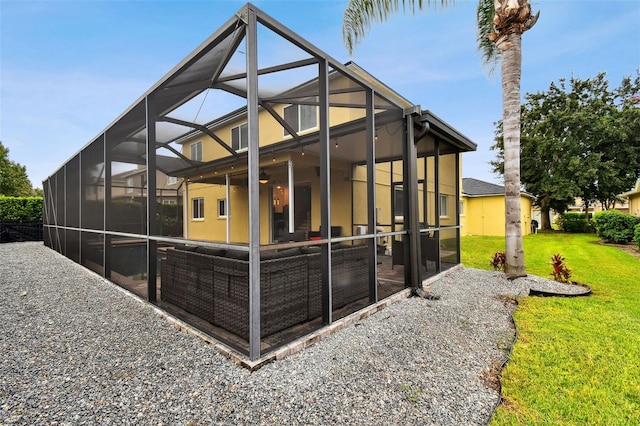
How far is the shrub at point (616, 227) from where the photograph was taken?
1250 centimetres

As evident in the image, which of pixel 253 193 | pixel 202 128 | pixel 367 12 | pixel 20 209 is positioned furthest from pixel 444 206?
pixel 20 209

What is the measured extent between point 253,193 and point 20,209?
63.7 feet

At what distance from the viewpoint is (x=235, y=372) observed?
2461 millimetres

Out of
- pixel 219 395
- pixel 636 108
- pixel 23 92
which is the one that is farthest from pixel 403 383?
pixel 636 108

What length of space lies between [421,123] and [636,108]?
21.9 metres

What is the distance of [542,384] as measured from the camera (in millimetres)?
2377

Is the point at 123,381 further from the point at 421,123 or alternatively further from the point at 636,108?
the point at 636,108

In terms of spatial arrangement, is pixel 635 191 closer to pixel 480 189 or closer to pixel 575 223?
pixel 575 223

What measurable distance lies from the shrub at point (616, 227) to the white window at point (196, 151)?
1737 centimetres

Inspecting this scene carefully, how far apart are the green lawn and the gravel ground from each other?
205 mm

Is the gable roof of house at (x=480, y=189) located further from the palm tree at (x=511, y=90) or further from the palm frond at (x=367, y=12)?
the palm frond at (x=367, y=12)

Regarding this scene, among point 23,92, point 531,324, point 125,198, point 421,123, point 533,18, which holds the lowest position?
point 531,324

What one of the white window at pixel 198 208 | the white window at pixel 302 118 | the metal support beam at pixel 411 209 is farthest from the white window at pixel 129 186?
the metal support beam at pixel 411 209

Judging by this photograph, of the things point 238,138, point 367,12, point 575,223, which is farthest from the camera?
point 575,223
